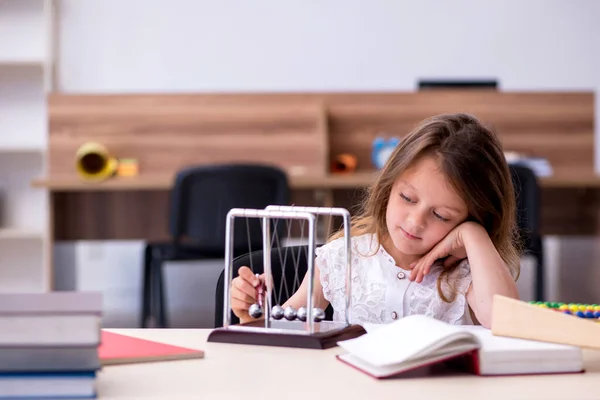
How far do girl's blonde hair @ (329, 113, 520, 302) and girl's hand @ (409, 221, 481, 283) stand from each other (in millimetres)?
32

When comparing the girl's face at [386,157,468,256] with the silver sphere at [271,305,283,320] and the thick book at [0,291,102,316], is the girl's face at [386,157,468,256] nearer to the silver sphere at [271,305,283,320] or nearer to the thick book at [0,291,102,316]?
the silver sphere at [271,305,283,320]

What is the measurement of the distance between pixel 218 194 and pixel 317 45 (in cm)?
239

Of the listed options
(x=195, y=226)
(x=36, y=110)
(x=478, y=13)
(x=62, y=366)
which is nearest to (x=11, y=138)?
(x=36, y=110)

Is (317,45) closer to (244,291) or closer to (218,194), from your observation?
(218,194)

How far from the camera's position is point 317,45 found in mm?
5523

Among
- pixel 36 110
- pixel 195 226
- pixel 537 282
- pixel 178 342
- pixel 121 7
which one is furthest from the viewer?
pixel 121 7

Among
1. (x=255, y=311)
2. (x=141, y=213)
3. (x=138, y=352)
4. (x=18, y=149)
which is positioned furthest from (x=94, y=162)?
(x=138, y=352)

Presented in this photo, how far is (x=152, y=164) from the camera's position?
13.5ft

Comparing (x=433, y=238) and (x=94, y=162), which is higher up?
(x=94, y=162)

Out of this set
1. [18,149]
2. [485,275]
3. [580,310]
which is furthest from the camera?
[18,149]

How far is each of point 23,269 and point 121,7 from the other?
5.56 ft

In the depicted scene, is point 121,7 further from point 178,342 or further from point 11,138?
point 178,342

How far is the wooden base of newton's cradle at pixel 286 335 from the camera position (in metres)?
1.00

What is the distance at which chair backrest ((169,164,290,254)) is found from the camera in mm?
3340
